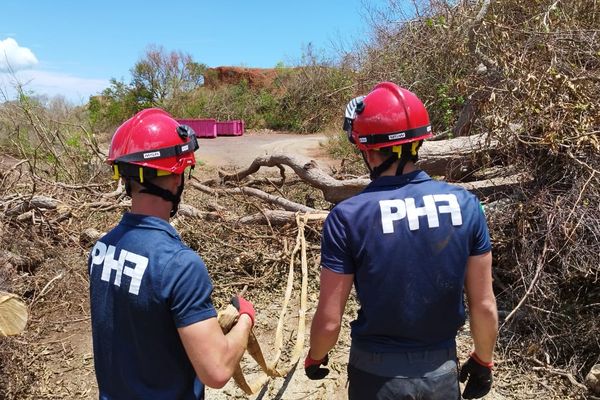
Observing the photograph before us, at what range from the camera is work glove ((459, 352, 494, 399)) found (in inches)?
73.2

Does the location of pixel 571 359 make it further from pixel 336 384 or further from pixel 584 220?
pixel 336 384

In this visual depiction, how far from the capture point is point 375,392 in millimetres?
1645

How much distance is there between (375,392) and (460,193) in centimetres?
70

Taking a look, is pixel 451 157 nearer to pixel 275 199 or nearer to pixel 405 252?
pixel 275 199

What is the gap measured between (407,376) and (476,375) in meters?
0.42

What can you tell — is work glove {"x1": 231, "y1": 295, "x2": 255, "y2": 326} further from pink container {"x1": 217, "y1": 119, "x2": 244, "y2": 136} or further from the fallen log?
pink container {"x1": 217, "y1": 119, "x2": 244, "y2": 136}

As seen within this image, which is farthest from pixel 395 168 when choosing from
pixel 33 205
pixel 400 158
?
pixel 33 205

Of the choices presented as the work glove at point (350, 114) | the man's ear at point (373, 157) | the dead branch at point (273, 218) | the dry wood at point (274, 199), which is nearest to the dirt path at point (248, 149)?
the dry wood at point (274, 199)

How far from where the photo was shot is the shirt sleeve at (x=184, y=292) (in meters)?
1.35

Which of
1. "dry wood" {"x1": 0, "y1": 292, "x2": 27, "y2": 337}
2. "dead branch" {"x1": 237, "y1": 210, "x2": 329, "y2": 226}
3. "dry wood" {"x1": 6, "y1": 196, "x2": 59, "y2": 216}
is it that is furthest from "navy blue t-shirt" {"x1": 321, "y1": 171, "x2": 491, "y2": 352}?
"dry wood" {"x1": 6, "y1": 196, "x2": 59, "y2": 216}

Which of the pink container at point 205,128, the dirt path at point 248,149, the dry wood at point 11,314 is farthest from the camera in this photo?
the pink container at point 205,128

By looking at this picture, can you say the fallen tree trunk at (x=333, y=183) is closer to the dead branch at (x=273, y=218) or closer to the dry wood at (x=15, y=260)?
the dead branch at (x=273, y=218)

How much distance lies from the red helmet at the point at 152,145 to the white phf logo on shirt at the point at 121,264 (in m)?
0.24

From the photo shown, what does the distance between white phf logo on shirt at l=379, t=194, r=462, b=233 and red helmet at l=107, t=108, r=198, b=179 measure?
25.6 inches
